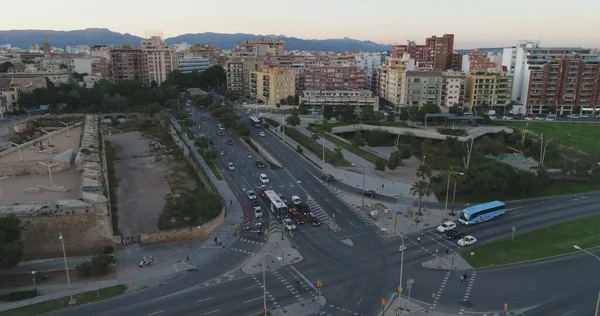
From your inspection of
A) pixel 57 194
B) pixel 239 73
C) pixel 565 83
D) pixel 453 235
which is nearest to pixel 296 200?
pixel 453 235

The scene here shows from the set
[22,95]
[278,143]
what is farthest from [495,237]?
[22,95]

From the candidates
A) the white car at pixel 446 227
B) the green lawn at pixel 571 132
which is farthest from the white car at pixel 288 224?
the green lawn at pixel 571 132

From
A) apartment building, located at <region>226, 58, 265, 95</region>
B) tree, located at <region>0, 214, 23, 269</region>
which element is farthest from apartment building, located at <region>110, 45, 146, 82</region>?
tree, located at <region>0, 214, 23, 269</region>

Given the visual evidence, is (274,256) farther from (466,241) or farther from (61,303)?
(466,241)

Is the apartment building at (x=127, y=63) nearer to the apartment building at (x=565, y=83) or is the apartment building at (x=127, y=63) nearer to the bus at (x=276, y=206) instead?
the bus at (x=276, y=206)

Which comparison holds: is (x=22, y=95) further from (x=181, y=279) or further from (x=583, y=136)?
(x=583, y=136)

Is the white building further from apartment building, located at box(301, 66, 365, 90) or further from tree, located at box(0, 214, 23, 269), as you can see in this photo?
tree, located at box(0, 214, 23, 269)
